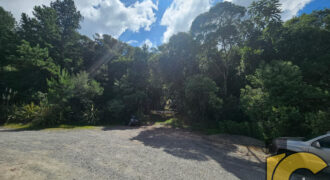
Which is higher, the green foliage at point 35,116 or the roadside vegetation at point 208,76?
the roadside vegetation at point 208,76

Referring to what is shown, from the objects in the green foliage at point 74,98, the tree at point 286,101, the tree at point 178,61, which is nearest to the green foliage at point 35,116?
the green foliage at point 74,98

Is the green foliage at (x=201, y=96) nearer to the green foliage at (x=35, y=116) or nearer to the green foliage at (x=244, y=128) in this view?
the green foliage at (x=244, y=128)

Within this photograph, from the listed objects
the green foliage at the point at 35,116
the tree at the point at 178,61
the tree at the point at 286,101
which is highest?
the tree at the point at 178,61

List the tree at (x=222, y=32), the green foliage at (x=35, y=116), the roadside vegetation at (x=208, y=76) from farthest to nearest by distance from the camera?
the tree at (x=222, y=32) < the green foliage at (x=35, y=116) < the roadside vegetation at (x=208, y=76)

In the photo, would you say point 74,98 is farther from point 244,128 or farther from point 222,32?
point 222,32

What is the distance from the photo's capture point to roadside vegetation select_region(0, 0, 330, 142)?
593 cm

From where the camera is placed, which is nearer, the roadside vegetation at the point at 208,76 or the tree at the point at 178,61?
the roadside vegetation at the point at 208,76

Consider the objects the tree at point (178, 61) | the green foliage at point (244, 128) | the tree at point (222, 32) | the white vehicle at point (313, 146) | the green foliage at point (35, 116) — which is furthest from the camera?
the tree at point (178, 61)

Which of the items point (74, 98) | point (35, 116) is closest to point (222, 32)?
point (74, 98)

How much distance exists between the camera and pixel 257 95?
22.8 feet

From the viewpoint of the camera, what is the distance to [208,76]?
12.6 meters

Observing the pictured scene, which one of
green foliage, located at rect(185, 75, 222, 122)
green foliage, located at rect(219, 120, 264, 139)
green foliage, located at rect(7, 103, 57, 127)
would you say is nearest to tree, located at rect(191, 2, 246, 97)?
green foliage, located at rect(185, 75, 222, 122)

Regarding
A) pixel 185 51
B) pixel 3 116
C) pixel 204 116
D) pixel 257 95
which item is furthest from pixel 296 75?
pixel 3 116

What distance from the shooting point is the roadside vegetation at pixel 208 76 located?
5926 mm
